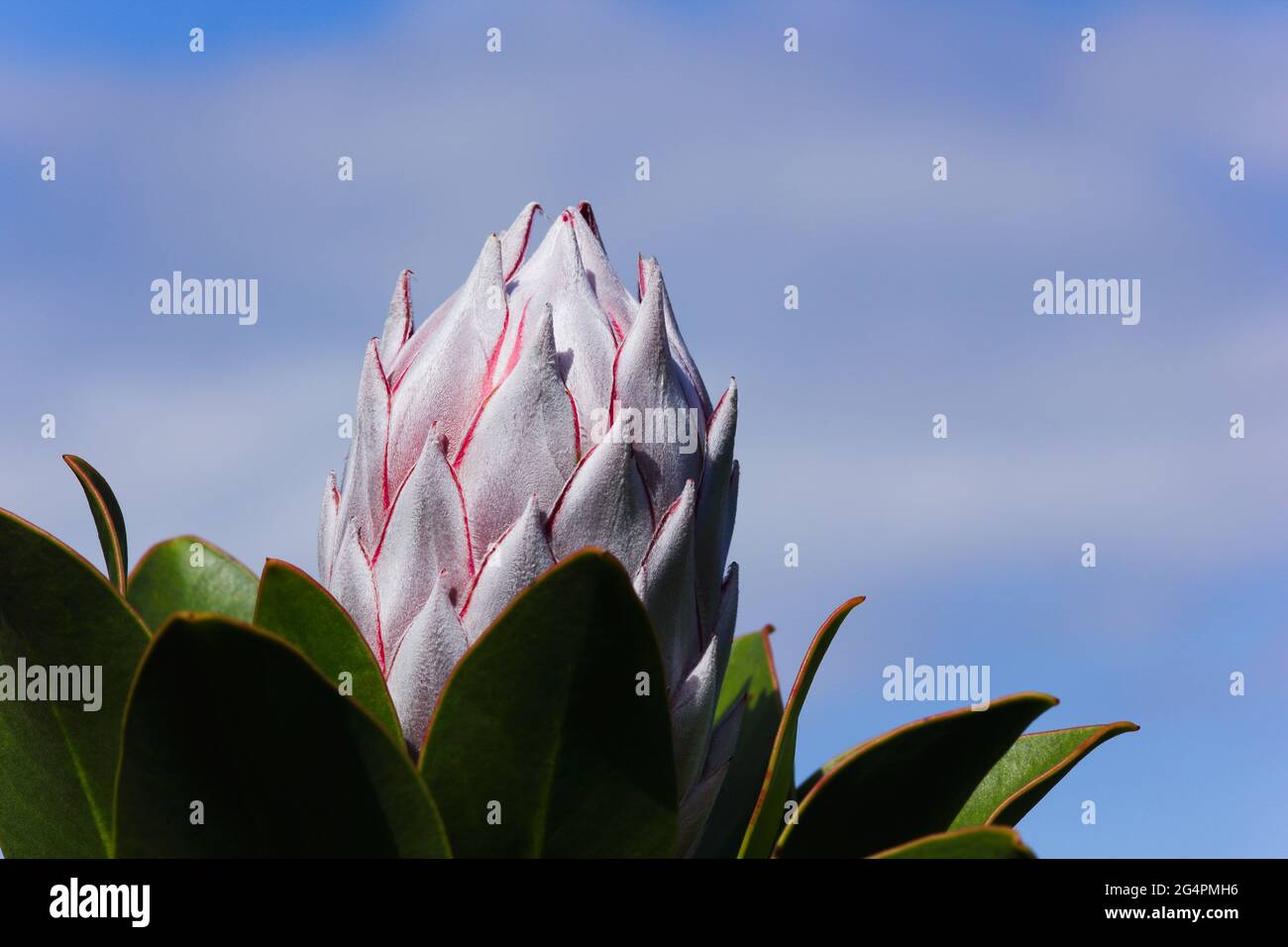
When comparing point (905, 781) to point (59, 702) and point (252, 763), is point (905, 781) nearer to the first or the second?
point (252, 763)

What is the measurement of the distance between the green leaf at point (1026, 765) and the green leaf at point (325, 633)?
756 millimetres

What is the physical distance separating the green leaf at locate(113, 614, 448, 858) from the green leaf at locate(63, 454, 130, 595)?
1.71ft

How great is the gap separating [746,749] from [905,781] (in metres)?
0.39

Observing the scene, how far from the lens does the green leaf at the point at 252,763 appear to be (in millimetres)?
993

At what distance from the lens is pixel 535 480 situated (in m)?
1.20

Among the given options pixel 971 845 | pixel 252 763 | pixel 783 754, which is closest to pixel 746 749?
pixel 783 754

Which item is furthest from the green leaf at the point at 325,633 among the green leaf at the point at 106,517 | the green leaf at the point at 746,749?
the green leaf at the point at 746,749

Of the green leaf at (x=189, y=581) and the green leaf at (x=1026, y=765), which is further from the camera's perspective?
the green leaf at (x=189, y=581)

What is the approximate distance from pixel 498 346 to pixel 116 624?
1.68ft

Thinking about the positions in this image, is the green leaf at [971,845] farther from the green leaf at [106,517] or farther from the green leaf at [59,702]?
the green leaf at [106,517]
